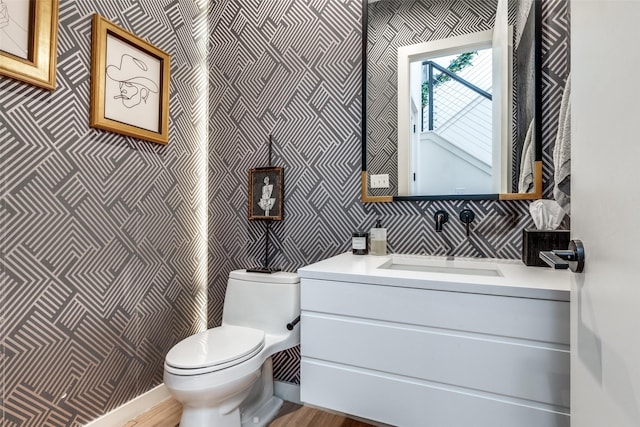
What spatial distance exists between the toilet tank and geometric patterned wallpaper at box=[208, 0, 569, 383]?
252 millimetres

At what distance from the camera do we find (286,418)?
1676 mm

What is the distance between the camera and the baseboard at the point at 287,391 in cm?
184

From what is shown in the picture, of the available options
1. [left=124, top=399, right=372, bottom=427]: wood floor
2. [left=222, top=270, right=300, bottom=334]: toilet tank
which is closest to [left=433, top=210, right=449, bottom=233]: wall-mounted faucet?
[left=222, top=270, right=300, bottom=334]: toilet tank

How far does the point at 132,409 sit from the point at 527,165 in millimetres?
2189

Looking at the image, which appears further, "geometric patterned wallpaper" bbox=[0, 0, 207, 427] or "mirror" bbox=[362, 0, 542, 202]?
"mirror" bbox=[362, 0, 542, 202]

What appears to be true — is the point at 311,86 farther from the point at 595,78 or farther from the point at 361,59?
the point at 595,78

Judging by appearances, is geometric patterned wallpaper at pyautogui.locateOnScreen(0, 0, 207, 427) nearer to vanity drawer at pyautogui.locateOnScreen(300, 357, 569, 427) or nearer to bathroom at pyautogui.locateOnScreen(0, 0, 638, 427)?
bathroom at pyautogui.locateOnScreen(0, 0, 638, 427)

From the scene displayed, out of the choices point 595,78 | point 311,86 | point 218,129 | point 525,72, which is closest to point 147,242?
point 218,129

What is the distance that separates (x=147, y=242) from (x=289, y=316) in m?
0.87

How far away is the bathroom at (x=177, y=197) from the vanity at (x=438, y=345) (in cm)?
58

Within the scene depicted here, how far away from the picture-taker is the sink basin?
139 centimetres

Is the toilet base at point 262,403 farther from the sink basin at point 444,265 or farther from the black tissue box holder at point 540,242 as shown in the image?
the black tissue box holder at point 540,242

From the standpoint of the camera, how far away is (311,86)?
6.15 feet

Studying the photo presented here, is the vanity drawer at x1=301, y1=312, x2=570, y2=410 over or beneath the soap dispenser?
beneath
